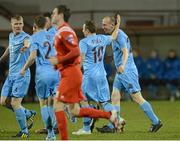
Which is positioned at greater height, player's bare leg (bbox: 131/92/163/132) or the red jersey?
the red jersey

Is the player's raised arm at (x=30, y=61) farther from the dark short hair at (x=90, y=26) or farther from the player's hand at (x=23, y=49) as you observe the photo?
the dark short hair at (x=90, y=26)

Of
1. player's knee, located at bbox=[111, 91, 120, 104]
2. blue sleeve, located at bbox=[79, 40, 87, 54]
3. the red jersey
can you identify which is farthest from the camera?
player's knee, located at bbox=[111, 91, 120, 104]

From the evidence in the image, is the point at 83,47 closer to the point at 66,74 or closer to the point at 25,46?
the point at 25,46

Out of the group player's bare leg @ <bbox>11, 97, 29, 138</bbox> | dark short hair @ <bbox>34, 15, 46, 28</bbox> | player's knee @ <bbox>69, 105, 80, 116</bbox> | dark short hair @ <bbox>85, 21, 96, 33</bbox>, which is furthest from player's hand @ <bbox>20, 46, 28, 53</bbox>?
player's knee @ <bbox>69, 105, 80, 116</bbox>

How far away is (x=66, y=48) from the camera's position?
30.0ft

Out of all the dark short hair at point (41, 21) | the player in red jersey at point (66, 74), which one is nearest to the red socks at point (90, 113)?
the player in red jersey at point (66, 74)

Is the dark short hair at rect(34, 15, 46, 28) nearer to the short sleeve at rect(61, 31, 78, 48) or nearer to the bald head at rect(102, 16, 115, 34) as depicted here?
the short sleeve at rect(61, 31, 78, 48)

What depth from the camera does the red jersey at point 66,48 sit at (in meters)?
9.03

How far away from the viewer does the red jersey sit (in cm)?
903

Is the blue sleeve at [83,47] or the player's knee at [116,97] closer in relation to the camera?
the blue sleeve at [83,47]

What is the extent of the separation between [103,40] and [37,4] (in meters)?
15.2

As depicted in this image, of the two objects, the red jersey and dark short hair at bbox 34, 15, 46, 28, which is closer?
the red jersey

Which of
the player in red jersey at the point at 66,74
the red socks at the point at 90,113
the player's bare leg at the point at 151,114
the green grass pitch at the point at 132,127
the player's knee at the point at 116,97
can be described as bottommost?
the green grass pitch at the point at 132,127

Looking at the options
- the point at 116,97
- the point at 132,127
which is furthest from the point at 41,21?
the point at 132,127
